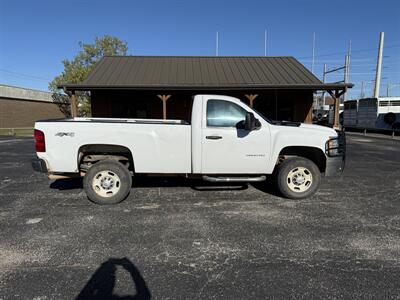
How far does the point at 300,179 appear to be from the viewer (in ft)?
19.9

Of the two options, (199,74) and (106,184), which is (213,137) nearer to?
(106,184)

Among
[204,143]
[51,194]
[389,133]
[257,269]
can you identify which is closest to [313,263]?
[257,269]

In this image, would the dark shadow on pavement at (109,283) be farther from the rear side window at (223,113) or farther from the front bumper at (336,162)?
the front bumper at (336,162)

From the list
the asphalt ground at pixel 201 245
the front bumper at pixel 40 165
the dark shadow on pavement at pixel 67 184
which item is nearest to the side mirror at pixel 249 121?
the asphalt ground at pixel 201 245

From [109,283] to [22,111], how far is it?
37.8m

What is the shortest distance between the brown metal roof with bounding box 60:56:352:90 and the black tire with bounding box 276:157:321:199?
749cm

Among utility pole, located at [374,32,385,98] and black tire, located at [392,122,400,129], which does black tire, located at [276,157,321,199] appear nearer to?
black tire, located at [392,122,400,129]

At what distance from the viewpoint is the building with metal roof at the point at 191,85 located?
13.1 m

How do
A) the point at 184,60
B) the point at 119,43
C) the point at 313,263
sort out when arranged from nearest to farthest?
the point at 313,263 < the point at 184,60 < the point at 119,43

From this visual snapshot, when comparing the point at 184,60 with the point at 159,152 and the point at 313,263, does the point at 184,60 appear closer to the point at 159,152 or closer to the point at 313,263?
the point at 159,152

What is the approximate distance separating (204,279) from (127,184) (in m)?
2.95

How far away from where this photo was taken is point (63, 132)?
5488 mm

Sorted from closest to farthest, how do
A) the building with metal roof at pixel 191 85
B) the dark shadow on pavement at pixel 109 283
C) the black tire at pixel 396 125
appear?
the dark shadow on pavement at pixel 109 283
the building with metal roof at pixel 191 85
the black tire at pixel 396 125

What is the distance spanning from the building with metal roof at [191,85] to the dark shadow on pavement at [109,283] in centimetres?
1006
